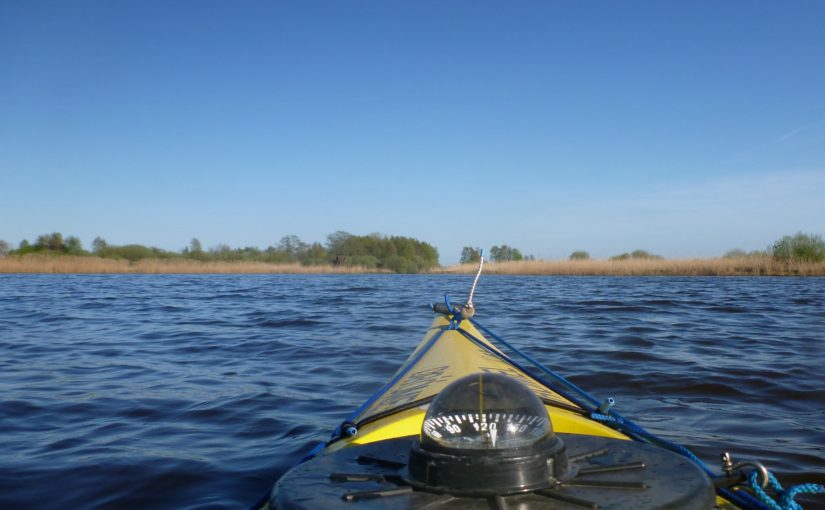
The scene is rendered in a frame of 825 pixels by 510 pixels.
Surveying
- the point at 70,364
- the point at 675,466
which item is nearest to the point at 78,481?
the point at 675,466

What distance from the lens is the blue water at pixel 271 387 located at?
3.66 meters

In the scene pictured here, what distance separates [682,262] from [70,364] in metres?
29.0

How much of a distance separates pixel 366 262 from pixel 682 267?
3158cm

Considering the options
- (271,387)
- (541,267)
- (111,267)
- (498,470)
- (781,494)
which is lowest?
(271,387)

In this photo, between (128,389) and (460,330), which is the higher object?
(460,330)

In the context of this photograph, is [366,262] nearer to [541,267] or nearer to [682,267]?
[541,267]

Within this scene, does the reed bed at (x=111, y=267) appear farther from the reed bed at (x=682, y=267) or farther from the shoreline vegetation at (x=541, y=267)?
the reed bed at (x=682, y=267)

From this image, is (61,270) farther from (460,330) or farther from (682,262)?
(460,330)

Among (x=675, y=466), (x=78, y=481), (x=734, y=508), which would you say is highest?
(x=675, y=466)

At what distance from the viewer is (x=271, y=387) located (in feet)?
19.5

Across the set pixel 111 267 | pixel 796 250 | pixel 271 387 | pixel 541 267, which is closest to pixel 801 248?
pixel 796 250

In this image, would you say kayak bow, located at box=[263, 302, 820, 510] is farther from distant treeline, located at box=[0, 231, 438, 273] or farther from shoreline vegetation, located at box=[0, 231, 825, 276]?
distant treeline, located at box=[0, 231, 438, 273]

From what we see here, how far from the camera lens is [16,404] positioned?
526 centimetres

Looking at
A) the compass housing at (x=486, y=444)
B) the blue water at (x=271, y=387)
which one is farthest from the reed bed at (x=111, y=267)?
the compass housing at (x=486, y=444)
